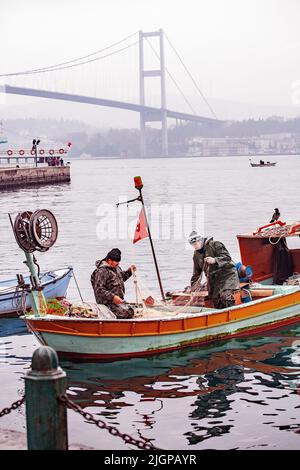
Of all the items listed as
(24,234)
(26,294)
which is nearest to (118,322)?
(24,234)

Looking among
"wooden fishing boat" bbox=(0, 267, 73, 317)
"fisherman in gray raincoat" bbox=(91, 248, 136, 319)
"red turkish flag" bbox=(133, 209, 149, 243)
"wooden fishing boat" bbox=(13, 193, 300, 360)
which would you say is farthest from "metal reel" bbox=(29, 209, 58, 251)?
"wooden fishing boat" bbox=(0, 267, 73, 317)

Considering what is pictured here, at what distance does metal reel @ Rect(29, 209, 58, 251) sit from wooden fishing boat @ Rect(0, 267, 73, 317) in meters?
2.73

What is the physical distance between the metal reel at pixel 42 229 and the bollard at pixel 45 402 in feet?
21.8

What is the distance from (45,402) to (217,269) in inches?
328

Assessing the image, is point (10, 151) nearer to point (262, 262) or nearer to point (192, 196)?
point (192, 196)

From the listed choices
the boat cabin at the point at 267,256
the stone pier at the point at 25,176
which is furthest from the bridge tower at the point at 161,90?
the boat cabin at the point at 267,256

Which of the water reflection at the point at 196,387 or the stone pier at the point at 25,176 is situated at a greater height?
the stone pier at the point at 25,176

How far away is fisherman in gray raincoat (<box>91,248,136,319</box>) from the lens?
12711mm

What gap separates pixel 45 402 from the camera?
19.2 feet

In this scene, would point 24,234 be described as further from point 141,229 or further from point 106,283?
point 141,229

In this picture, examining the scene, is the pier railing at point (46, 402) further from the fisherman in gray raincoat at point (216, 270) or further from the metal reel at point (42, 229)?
the fisherman in gray raincoat at point (216, 270)

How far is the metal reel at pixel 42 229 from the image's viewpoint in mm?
12438

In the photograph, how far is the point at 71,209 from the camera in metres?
56.5

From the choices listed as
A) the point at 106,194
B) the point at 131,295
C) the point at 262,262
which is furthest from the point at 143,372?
the point at 106,194
